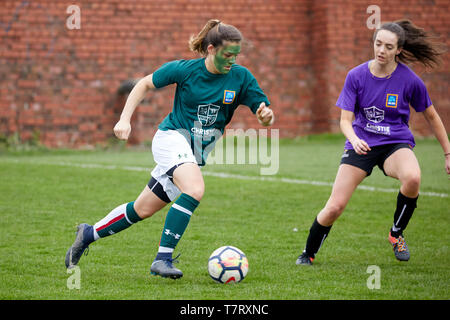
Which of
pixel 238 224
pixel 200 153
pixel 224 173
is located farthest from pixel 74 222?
pixel 224 173

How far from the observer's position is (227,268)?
5.27 meters

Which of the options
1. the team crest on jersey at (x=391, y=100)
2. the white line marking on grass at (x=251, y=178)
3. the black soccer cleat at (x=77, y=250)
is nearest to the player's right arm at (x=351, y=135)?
the team crest on jersey at (x=391, y=100)

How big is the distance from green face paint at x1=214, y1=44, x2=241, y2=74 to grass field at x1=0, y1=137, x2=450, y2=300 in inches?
66.9

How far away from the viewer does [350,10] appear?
20.4m

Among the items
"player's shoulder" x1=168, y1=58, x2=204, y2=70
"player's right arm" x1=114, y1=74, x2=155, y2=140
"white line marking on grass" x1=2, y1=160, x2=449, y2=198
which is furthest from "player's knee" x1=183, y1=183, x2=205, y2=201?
"white line marking on grass" x1=2, y1=160, x2=449, y2=198

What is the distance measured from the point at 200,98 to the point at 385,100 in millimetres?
1592

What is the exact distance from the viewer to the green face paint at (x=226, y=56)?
5504 millimetres

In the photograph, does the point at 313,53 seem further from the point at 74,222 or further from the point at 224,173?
the point at 74,222

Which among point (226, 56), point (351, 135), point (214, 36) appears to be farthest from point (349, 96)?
point (214, 36)

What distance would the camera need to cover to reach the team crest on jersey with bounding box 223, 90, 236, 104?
5.68 meters

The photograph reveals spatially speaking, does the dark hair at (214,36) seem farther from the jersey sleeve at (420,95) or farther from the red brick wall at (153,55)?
the red brick wall at (153,55)

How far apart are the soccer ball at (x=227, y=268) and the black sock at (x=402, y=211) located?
62.1 inches

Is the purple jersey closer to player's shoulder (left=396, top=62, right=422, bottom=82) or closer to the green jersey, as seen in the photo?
player's shoulder (left=396, top=62, right=422, bottom=82)

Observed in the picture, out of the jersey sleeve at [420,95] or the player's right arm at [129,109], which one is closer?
the player's right arm at [129,109]
